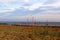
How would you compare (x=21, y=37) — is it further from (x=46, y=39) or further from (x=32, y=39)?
(x=46, y=39)

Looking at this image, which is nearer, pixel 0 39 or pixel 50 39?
pixel 0 39

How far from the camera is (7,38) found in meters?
15.6

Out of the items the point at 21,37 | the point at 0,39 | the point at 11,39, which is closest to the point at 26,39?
the point at 21,37

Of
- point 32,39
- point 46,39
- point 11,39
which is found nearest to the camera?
point 11,39

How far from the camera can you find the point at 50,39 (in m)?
18.3

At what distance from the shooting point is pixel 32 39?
661 inches

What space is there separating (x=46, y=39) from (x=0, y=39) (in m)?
5.43

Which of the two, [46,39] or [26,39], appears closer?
[26,39]

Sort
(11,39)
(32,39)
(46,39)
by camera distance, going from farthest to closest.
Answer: (46,39)
(32,39)
(11,39)

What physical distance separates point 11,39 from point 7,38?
50cm

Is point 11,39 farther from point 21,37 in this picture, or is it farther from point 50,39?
point 50,39

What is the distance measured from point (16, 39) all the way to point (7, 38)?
932mm

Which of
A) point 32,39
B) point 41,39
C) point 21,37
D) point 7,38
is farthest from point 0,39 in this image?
point 41,39

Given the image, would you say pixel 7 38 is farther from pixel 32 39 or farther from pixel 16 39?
pixel 32 39
